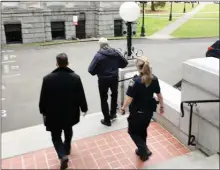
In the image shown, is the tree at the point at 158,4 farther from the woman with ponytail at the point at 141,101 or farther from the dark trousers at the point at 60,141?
the dark trousers at the point at 60,141

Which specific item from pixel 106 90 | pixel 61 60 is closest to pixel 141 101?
pixel 61 60

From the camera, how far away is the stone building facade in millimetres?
19734

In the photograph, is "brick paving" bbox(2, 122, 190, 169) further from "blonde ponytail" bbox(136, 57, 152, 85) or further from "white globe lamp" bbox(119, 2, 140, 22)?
"white globe lamp" bbox(119, 2, 140, 22)

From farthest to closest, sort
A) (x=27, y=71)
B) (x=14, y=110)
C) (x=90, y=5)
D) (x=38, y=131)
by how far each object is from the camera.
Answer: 1. (x=90, y=5)
2. (x=27, y=71)
3. (x=14, y=110)
4. (x=38, y=131)

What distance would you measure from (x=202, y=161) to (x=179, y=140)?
3.80 ft

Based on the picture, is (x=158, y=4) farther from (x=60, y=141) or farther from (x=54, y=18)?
(x=60, y=141)

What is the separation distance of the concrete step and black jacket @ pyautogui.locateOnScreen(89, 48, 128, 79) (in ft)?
6.92

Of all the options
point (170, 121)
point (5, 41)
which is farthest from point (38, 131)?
point (5, 41)

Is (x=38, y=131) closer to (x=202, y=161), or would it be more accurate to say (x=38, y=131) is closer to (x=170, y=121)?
(x=170, y=121)

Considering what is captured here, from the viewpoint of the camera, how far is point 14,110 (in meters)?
9.34

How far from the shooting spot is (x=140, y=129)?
4.55 meters

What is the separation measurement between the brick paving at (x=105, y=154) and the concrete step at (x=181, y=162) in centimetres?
45

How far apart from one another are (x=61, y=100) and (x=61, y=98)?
3 centimetres

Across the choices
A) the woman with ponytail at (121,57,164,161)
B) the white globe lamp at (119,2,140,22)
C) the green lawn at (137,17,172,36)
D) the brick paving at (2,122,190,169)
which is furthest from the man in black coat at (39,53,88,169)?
the green lawn at (137,17,172,36)
